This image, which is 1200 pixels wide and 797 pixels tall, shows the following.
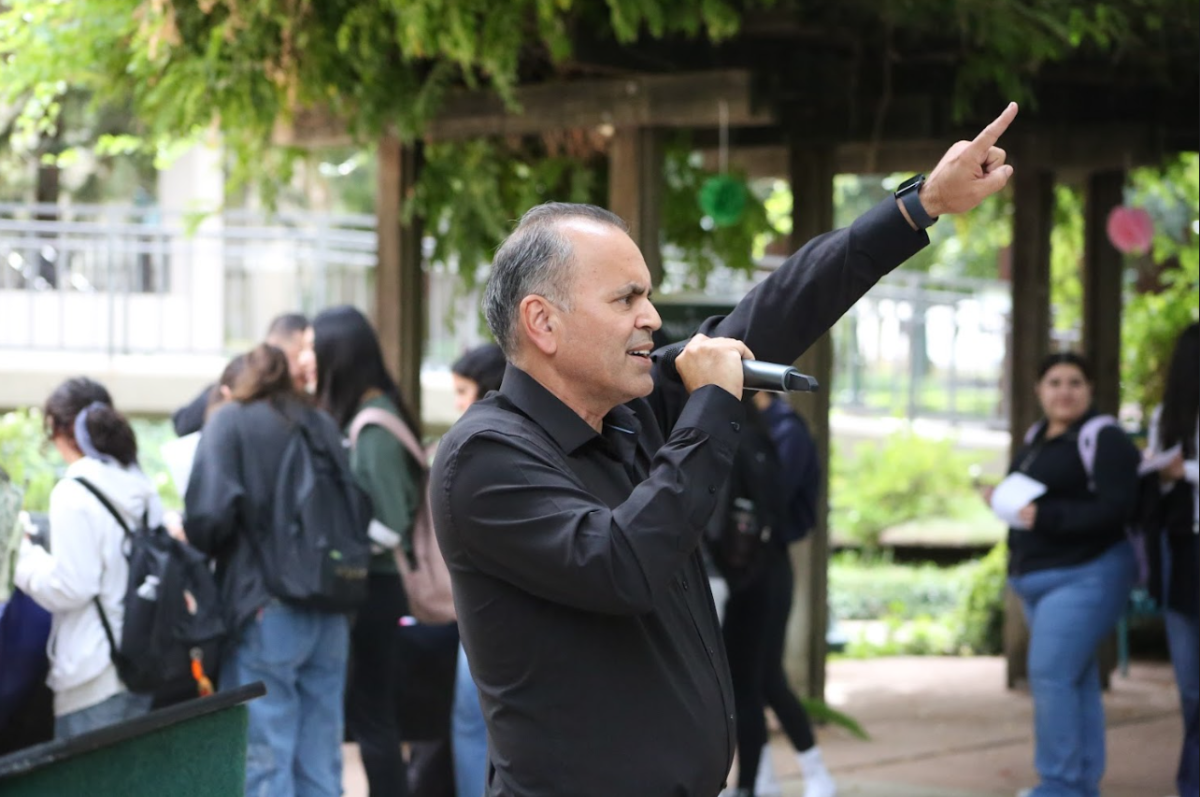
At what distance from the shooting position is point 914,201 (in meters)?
2.70

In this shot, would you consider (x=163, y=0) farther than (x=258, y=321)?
No

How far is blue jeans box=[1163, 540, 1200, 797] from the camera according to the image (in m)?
5.62

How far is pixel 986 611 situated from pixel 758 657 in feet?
14.5

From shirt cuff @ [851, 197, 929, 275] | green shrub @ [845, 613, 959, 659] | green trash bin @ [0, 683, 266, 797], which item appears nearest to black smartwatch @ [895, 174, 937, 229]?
shirt cuff @ [851, 197, 929, 275]

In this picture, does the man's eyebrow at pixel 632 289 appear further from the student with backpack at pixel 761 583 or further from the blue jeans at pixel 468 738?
the student with backpack at pixel 761 583

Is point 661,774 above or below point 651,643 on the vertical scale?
below

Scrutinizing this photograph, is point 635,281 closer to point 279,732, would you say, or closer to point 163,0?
point 279,732

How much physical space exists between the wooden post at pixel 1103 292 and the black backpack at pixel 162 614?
505 centimetres

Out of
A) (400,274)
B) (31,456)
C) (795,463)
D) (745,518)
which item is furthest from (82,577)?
(31,456)

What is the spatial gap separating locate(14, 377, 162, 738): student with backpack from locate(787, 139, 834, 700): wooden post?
330cm

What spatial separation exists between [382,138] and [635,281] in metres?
5.19

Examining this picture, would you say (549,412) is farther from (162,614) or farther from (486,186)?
(486,186)

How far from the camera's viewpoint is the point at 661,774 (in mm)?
2354

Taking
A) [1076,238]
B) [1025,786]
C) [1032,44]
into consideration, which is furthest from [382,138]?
[1076,238]
